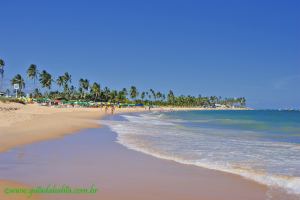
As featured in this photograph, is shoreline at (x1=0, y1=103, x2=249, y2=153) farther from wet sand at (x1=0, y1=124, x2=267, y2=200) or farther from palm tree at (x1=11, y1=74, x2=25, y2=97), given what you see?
palm tree at (x1=11, y1=74, x2=25, y2=97)

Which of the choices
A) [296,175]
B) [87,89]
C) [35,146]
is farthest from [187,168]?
[87,89]

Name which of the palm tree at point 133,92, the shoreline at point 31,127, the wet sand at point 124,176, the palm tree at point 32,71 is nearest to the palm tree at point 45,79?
the palm tree at point 32,71

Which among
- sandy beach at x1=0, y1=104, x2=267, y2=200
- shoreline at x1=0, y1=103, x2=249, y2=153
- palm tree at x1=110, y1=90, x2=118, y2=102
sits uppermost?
palm tree at x1=110, y1=90, x2=118, y2=102

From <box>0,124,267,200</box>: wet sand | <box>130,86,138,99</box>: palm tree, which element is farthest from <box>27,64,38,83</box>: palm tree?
<box>0,124,267,200</box>: wet sand

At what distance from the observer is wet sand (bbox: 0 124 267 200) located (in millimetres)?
7906

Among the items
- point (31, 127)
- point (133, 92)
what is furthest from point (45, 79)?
point (31, 127)

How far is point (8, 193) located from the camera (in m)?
7.16

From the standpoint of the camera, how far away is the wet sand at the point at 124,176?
7.91 meters

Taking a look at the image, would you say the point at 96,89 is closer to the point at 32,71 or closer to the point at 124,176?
the point at 32,71

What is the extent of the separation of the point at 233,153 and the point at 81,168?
7.09m

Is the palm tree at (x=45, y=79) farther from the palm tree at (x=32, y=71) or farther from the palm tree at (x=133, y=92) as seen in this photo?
the palm tree at (x=133, y=92)

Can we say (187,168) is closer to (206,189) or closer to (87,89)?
(206,189)

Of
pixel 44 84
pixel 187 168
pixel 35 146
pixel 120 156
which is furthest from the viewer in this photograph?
pixel 44 84

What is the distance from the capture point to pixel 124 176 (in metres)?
9.52
